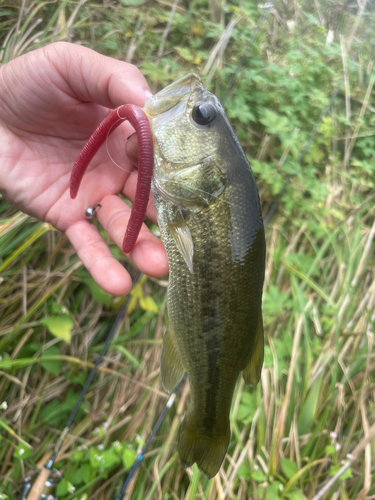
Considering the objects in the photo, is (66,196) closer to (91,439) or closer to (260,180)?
(91,439)

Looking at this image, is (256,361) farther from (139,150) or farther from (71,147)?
(71,147)

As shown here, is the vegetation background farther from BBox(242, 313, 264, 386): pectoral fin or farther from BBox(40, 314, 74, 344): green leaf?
BBox(242, 313, 264, 386): pectoral fin

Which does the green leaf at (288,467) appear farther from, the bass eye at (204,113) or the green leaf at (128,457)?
the bass eye at (204,113)

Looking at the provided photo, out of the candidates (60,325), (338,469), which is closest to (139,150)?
(60,325)

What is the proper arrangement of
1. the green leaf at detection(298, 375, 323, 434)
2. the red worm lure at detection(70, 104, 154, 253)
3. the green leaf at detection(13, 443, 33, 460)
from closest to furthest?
the red worm lure at detection(70, 104, 154, 253) → the green leaf at detection(13, 443, 33, 460) → the green leaf at detection(298, 375, 323, 434)

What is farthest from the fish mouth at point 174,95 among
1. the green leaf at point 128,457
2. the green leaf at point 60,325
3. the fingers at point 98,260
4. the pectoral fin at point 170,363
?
the green leaf at point 128,457

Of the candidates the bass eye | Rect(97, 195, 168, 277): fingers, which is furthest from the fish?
Rect(97, 195, 168, 277): fingers
